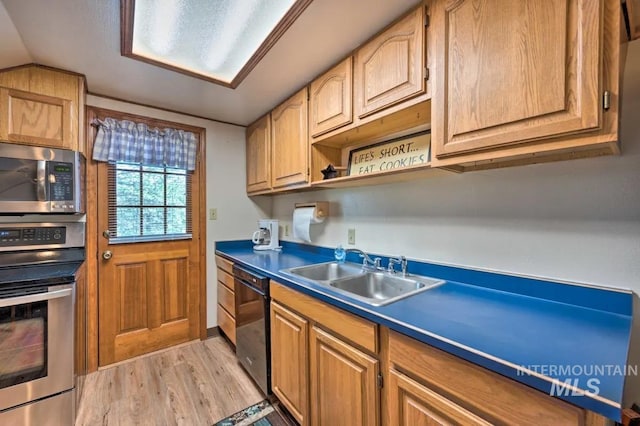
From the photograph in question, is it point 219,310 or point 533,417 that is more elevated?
point 533,417

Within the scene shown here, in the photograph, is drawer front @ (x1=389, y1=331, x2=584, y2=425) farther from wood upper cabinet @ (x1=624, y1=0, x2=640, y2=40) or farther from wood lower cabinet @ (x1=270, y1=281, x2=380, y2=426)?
wood upper cabinet @ (x1=624, y1=0, x2=640, y2=40)

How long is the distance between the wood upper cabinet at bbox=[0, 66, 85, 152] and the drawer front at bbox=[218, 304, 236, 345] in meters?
1.68

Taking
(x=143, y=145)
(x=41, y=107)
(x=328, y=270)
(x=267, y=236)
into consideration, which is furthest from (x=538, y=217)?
(x=41, y=107)

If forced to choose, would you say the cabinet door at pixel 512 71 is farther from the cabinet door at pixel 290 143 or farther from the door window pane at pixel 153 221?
the door window pane at pixel 153 221

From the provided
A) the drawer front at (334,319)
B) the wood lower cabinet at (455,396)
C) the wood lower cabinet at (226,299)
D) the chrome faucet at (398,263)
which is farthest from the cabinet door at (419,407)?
the wood lower cabinet at (226,299)

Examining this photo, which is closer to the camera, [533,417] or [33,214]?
[533,417]

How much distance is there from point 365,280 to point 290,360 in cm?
62

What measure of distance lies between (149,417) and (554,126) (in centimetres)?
246

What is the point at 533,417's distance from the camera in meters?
0.63

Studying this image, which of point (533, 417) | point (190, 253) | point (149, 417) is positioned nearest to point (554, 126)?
point (533, 417)

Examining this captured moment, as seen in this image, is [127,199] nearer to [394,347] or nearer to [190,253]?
[190,253]

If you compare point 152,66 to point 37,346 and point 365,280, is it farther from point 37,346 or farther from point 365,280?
point 365,280

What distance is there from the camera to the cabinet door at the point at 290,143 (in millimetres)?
1939

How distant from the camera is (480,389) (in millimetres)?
717
